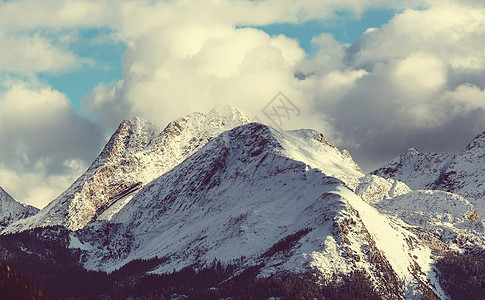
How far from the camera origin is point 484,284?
93.6 m

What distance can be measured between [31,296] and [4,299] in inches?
94.7

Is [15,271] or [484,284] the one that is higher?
[15,271]

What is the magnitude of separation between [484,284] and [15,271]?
6808cm

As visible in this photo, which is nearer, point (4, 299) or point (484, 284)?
point (4, 299)

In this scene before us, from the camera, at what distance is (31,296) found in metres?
54.9

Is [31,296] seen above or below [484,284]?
above

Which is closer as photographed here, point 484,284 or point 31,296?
point 31,296

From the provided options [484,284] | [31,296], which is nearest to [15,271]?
[31,296]

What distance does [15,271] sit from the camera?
178 feet

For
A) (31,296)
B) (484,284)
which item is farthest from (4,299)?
(484,284)

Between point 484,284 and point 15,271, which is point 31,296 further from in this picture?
point 484,284

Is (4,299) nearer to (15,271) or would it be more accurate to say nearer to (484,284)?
(15,271)

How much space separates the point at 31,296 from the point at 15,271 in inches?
103

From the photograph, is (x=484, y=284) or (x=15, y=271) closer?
(x=15, y=271)
